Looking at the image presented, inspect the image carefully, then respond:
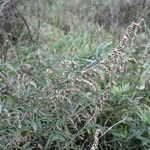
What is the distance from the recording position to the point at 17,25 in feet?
14.4

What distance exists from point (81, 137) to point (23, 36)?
230 cm

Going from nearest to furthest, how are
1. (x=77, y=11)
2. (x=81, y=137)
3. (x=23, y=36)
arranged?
(x=81, y=137) → (x=23, y=36) → (x=77, y=11)

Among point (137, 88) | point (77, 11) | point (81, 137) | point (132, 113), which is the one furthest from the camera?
point (77, 11)

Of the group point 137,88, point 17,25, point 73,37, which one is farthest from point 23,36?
point 137,88

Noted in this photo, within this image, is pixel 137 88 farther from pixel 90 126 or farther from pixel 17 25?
pixel 17 25

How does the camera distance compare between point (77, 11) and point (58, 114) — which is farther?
point (77, 11)

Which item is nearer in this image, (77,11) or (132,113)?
(132,113)

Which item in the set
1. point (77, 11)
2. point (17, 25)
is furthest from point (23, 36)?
point (77, 11)

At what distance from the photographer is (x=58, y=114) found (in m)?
2.29

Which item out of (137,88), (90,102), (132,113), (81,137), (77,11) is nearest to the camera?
(81,137)

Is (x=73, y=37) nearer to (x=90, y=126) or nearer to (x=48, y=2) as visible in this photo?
(x=48, y=2)

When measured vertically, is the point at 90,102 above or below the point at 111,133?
above

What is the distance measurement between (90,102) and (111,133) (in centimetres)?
23

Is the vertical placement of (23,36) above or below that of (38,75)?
below
